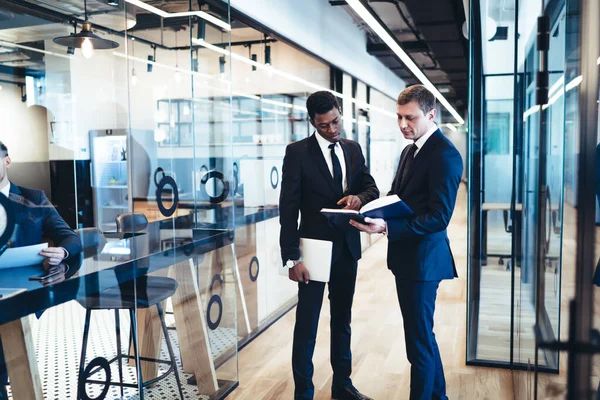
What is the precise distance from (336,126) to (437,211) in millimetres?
689

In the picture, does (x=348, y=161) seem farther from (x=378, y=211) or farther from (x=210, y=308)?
(x=210, y=308)

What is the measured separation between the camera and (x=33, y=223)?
197cm

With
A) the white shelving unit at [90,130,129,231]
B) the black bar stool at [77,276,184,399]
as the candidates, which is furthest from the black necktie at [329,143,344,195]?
the white shelving unit at [90,130,129,231]

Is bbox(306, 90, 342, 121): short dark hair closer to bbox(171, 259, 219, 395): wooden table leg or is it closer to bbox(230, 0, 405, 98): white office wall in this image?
bbox(171, 259, 219, 395): wooden table leg

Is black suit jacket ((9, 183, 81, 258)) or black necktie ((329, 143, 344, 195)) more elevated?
black necktie ((329, 143, 344, 195))

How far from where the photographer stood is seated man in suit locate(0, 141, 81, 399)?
1.86 m

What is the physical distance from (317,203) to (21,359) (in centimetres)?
150

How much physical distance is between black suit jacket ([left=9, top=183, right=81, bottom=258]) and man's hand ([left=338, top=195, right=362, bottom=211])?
1254 mm

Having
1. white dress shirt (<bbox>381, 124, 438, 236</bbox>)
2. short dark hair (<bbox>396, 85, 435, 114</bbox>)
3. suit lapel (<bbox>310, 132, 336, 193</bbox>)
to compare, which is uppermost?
short dark hair (<bbox>396, 85, 435, 114</bbox>)

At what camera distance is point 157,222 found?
12.5ft

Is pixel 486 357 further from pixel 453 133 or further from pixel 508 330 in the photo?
pixel 453 133

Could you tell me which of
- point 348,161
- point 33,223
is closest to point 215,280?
point 348,161

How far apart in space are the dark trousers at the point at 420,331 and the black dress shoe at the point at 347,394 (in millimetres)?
462

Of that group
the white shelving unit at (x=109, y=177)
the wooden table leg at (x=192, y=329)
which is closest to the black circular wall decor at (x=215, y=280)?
the wooden table leg at (x=192, y=329)
